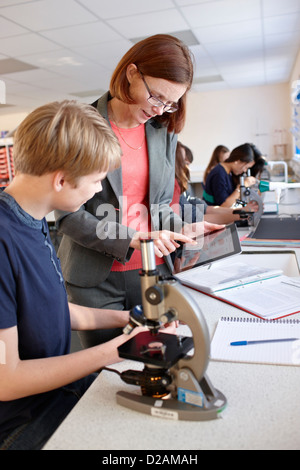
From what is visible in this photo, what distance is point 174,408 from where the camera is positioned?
0.73 meters

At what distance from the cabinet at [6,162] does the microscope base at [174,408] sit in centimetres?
495

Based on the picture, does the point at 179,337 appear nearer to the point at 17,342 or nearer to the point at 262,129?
the point at 17,342

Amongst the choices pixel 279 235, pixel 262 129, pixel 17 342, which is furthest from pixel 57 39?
pixel 262 129

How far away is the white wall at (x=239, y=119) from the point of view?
923 centimetres

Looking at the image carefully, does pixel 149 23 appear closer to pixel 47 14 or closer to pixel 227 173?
pixel 47 14

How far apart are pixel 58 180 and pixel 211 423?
1.89 feet

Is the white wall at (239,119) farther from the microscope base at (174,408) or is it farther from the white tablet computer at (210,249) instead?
the microscope base at (174,408)

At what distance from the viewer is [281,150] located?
932 cm

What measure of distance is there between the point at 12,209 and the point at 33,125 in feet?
0.62

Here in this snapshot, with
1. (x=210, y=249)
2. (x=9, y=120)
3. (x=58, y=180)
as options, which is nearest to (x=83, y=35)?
(x=210, y=249)

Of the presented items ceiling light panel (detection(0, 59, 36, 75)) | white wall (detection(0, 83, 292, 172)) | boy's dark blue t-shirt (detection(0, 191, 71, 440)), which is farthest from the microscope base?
white wall (detection(0, 83, 292, 172))

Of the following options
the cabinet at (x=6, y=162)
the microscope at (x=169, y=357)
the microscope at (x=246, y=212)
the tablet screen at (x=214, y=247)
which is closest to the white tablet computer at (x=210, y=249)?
the tablet screen at (x=214, y=247)

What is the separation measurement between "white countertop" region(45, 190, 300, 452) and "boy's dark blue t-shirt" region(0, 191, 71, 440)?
7.4 inches

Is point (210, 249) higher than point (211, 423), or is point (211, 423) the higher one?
point (210, 249)
